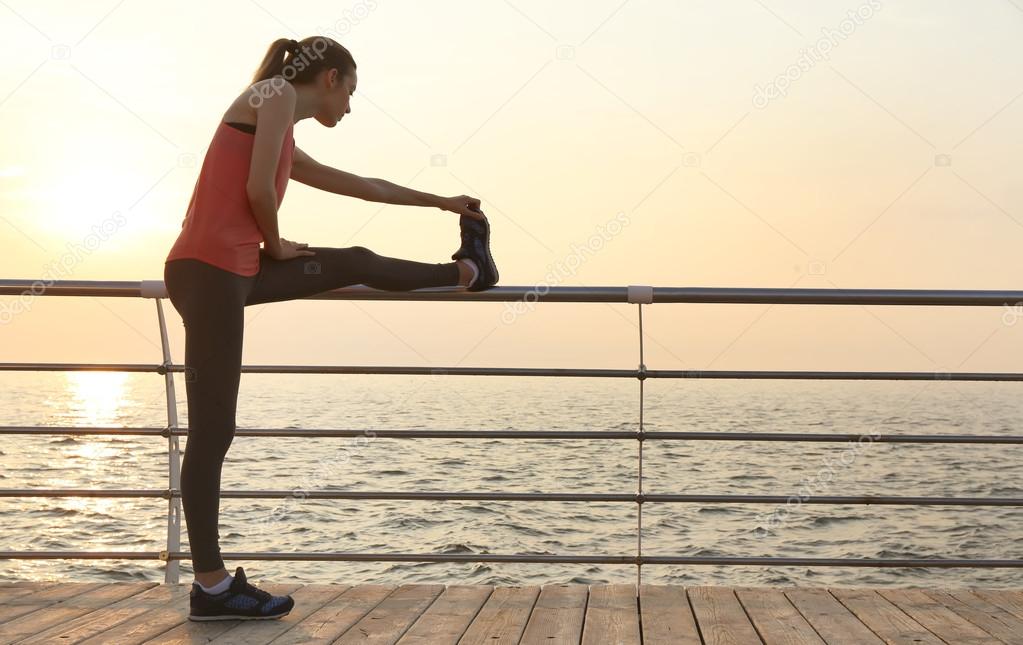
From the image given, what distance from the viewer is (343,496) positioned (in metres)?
2.94

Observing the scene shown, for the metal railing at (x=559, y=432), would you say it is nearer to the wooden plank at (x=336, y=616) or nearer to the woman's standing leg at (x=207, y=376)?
the wooden plank at (x=336, y=616)

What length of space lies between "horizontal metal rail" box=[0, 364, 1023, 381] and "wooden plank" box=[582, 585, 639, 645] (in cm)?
62

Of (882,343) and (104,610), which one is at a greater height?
(882,343)

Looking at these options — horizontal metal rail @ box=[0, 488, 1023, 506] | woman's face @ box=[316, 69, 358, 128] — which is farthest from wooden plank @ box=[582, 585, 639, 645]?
woman's face @ box=[316, 69, 358, 128]

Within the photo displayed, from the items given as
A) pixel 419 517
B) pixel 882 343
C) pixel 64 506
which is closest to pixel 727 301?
pixel 419 517

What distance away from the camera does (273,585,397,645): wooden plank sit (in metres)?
2.47

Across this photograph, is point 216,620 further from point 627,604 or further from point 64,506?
point 64,506

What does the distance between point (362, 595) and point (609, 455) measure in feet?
87.4

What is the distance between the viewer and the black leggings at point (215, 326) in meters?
2.50

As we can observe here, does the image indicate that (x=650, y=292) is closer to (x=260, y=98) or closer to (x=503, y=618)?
(x=503, y=618)

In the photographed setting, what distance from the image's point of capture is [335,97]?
103 inches

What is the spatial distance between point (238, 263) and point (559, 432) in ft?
3.37

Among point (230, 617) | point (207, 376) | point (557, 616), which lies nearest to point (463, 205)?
point (207, 376)

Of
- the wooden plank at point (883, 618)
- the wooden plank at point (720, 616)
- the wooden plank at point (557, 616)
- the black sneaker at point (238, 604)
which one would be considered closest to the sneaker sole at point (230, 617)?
the black sneaker at point (238, 604)
